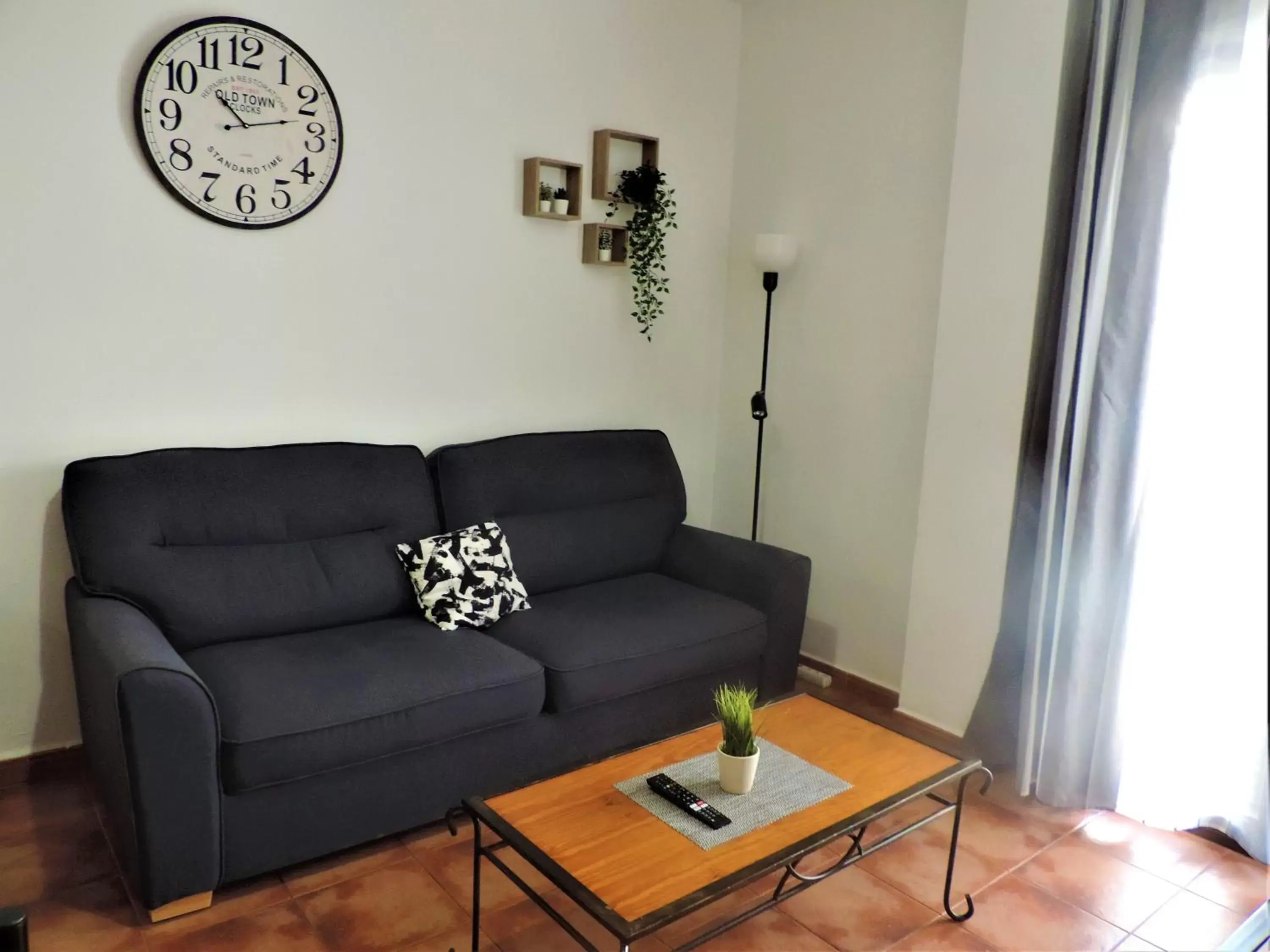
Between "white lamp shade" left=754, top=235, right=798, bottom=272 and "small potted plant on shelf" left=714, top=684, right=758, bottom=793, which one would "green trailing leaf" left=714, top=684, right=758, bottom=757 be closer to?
"small potted plant on shelf" left=714, top=684, right=758, bottom=793

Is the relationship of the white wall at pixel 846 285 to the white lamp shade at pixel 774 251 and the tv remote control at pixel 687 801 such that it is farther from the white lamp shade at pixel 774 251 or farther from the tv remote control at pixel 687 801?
the tv remote control at pixel 687 801

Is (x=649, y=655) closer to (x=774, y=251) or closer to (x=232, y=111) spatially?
(x=774, y=251)

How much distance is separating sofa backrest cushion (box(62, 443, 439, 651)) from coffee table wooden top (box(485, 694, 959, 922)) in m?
1.04

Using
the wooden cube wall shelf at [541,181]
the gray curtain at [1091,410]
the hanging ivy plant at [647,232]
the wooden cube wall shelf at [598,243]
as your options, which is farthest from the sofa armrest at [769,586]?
the wooden cube wall shelf at [541,181]

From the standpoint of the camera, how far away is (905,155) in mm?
3350

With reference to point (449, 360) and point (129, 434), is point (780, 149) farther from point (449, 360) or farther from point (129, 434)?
point (129, 434)

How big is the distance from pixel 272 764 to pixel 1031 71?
2.74 metres

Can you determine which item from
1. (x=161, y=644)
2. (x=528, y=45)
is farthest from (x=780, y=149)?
(x=161, y=644)

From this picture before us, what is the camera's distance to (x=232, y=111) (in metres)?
2.76

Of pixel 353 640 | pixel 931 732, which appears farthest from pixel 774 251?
pixel 353 640

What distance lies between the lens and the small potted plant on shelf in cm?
195

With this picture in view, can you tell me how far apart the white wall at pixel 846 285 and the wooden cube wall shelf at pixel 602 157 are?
62 centimetres

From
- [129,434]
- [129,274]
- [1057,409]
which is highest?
[129,274]

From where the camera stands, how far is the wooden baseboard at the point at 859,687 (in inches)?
138
